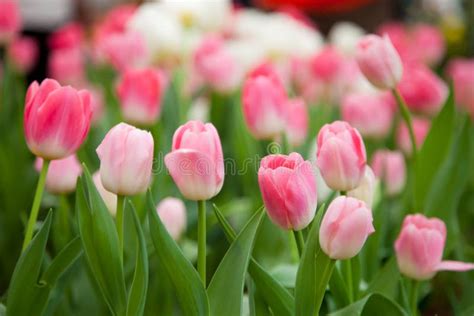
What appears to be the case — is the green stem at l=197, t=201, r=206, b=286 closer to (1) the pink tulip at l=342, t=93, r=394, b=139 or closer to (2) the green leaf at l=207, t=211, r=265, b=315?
(2) the green leaf at l=207, t=211, r=265, b=315

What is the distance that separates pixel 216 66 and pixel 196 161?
0.62m

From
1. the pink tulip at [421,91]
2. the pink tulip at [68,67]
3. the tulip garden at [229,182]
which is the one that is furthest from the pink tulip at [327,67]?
the pink tulip at [68,67]

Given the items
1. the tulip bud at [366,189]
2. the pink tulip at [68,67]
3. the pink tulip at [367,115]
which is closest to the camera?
the tulip bud at [366,189]

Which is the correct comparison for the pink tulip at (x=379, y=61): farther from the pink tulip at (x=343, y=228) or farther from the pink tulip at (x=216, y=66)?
the pink tulip at (x=216, y=66)

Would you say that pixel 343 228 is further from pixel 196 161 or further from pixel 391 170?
pixel 391 170

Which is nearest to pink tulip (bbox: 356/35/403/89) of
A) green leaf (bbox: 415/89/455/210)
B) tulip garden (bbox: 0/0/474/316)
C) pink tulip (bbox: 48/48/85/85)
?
tulip garden (bbox: 0/0/474/316)

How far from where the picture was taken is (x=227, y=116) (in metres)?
1.18

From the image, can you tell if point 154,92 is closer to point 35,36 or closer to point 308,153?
point 308,153

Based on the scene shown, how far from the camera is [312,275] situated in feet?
1.73

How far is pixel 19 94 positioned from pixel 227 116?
34 centimetres

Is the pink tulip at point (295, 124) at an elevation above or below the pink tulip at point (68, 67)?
above

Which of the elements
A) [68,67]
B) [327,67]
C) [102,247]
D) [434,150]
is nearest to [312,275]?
[102,247]

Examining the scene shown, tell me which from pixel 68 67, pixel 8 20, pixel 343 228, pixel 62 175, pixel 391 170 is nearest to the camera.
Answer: pixel 343 228

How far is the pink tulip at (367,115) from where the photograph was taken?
1.03 metres
